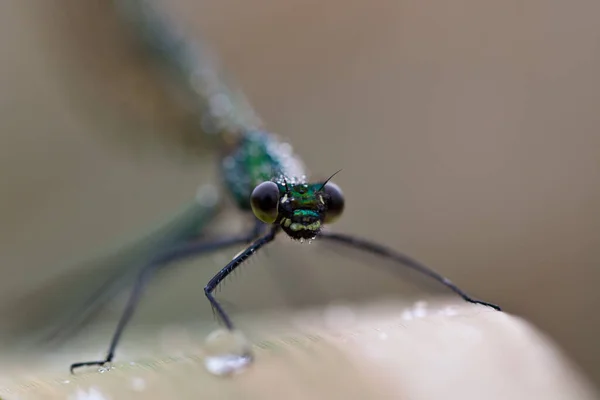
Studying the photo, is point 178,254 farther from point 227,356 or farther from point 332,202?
point 227,356

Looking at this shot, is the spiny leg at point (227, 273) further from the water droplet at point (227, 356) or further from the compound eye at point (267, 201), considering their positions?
the water droplet at point (227, 356)

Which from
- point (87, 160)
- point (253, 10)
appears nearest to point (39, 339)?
point (87, 160)

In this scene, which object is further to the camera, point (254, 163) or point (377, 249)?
point (254, 163)

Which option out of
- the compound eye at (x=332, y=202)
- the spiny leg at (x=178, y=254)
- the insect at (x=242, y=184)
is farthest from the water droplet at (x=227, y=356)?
the spiny leg at (x=178, y=254)

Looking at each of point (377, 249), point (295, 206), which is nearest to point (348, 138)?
point (377, 249)

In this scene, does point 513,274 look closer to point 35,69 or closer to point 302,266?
point 302,266

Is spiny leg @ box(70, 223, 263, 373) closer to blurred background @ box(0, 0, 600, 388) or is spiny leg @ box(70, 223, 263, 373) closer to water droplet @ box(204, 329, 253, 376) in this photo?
A: blurred background @ box(0, 0, 600, 388)
